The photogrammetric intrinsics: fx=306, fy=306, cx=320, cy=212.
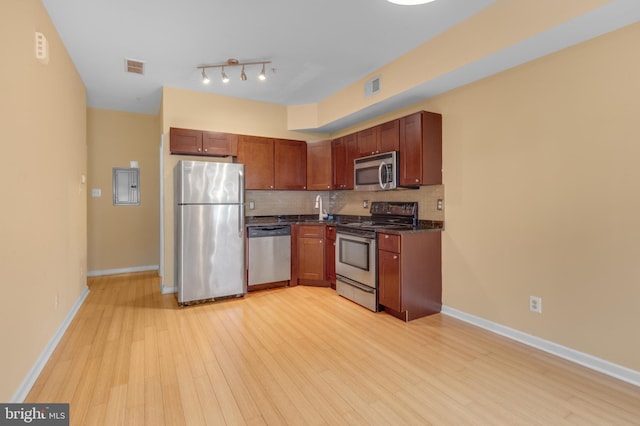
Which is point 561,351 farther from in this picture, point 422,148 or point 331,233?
point 331,233

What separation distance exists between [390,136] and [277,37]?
169 cm

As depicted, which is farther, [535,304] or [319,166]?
[319,166]

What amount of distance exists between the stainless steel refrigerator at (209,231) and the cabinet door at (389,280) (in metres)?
1.83

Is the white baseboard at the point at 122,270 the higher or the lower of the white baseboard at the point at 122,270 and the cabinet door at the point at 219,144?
the lower

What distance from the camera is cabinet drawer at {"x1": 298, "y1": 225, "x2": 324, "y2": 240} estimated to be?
14.9ft

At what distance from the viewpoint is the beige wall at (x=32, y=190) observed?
182cm

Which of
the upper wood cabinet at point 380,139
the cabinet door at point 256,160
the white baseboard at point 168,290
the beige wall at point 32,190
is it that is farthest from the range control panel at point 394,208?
the beige wall at point 32,190

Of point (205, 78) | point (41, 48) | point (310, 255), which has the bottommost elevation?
point (310, 255)

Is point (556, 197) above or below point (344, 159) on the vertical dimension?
below

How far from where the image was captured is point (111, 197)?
5.36m

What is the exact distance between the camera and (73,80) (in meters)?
3.54

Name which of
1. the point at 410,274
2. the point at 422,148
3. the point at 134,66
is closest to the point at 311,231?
the point at 410,274

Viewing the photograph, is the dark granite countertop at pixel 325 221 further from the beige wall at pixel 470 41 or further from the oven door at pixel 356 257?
the beige wall at pixel 470 41

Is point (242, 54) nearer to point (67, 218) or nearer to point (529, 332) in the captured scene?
point (67, 218)
